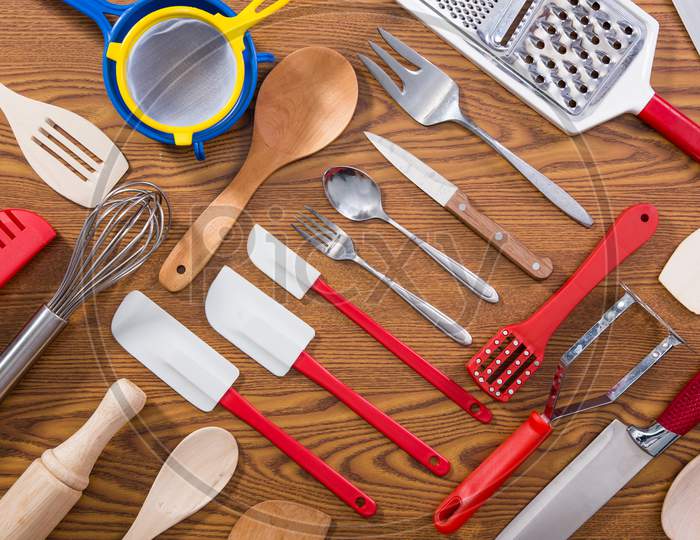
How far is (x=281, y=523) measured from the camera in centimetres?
65

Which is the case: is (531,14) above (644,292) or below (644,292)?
above

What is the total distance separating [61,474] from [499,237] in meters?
0.50

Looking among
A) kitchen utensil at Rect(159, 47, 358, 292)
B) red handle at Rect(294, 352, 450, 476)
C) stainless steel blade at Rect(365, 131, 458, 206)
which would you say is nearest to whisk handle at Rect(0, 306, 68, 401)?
kitchen utensil at Rect(159, 47, 358, 292)

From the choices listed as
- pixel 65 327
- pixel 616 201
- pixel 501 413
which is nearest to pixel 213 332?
pixel 65 327

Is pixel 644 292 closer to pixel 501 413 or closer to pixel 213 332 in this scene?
pixel 501 413

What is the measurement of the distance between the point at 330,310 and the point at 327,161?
0.53 feet

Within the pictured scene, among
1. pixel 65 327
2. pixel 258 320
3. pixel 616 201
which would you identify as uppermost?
pixel 616 201

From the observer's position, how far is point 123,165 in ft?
2.15

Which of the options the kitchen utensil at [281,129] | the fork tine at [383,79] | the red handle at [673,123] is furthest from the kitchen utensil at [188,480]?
the red handle at [673,123]

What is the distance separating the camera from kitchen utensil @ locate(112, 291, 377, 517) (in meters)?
0.65

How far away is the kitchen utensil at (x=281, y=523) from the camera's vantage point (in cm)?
65

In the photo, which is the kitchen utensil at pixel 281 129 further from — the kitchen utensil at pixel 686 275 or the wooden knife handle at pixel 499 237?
the kitchen utensil at pixel 686 275

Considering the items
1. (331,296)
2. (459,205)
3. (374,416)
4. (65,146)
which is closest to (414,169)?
(459,205)

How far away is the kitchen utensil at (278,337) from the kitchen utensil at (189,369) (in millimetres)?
40
